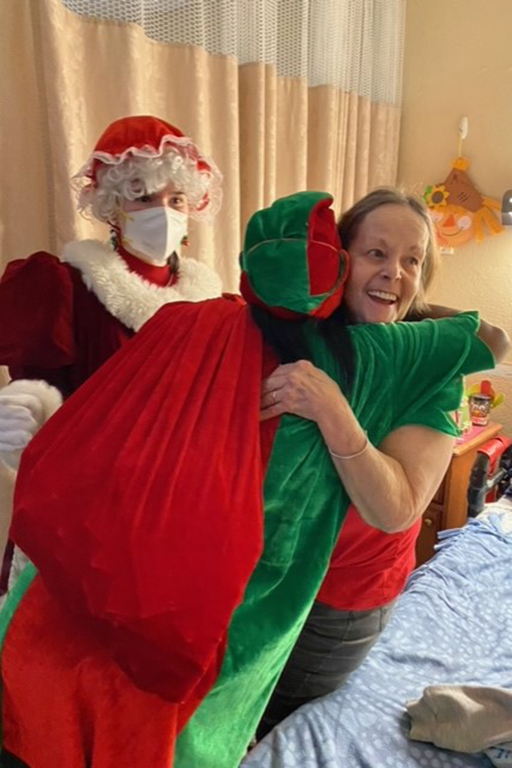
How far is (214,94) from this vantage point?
1668mm

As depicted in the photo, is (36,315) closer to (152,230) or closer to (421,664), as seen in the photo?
(152,230)

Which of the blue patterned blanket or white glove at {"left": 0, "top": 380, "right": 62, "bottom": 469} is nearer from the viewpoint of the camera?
white glove at {"left": 0, "top": 380, "right": 62, "bottom": 469}

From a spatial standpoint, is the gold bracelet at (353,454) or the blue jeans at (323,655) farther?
A: the blue jeans at (323,655)

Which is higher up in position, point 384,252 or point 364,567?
point 384,252

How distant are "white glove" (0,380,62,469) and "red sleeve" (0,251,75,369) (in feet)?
0.34

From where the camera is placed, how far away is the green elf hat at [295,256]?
27.4 inches

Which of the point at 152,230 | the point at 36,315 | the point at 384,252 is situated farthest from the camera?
the point at 152,230

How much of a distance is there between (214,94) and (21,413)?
1.20 m

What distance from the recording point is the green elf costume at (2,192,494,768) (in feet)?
2.00

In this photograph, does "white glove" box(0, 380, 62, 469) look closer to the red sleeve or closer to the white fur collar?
the red sleeve

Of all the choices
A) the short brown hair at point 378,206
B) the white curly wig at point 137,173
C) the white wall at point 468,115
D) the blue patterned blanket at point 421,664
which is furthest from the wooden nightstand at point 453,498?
the white curly wig at point 137,173

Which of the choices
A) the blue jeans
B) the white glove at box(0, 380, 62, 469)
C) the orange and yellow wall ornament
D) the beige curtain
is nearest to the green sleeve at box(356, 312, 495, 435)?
the blue jeans

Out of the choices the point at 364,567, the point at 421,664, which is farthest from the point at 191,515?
the point at 421,664

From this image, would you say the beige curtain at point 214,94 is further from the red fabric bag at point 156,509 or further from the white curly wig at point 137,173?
the red fabric bag at point 156,509
